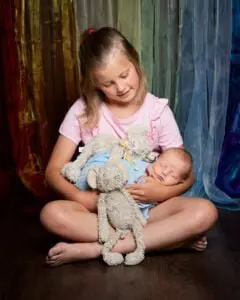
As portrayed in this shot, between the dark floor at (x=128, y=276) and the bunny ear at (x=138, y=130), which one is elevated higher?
the bunny ear at (x=138, y=130)

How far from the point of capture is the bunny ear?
172 centimetres

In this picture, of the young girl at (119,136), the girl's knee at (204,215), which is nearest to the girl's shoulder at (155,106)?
the young girl at (119,136)

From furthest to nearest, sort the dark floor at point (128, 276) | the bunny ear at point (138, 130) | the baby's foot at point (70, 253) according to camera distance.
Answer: the bunny ear at point (138, 130), the baby's foot at point (70, 253), the dark floor at point (128, 276)

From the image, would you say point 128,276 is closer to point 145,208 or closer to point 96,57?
point 145,208

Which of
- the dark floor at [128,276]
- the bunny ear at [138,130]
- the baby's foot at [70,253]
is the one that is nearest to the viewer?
the dark floor at [128,276]

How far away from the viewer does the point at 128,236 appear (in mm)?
1637

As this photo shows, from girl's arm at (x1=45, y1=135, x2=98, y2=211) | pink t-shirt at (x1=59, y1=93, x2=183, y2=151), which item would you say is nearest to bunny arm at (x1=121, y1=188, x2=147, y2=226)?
girl's arm at (x1=45, y1=135, x2=98, y2=211)

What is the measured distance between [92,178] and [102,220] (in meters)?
0.13

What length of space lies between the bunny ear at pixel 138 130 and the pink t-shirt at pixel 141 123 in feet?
0.09

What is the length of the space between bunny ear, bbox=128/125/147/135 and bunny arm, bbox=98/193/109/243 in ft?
0.72

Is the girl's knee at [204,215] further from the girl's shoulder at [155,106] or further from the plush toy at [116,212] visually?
the girl's shoulder at [155,106]

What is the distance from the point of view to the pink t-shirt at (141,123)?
1.78 metres

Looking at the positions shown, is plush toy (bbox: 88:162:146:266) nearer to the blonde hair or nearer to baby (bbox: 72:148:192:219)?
baby (bbox: 72:148:192:219)

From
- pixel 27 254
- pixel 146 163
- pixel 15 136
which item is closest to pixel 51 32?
pixel 15 136
